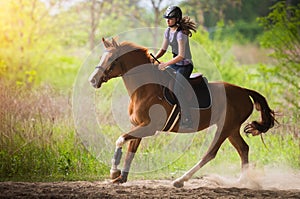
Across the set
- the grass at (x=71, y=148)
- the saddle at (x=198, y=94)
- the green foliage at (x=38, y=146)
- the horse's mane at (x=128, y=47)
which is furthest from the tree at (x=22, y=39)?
the saddle at (x=198, y=94)

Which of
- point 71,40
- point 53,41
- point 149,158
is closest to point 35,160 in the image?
point 149,158

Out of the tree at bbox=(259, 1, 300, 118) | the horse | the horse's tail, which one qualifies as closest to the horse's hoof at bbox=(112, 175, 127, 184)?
the horse

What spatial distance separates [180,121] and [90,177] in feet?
5.64

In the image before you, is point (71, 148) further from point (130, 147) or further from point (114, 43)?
point (114, 43)

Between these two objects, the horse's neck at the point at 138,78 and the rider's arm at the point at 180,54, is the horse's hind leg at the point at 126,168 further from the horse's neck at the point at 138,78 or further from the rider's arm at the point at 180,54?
the rider's arm at the point at 180,54

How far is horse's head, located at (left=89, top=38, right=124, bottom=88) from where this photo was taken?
19.3ft

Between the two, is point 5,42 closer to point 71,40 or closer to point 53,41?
point 53,41

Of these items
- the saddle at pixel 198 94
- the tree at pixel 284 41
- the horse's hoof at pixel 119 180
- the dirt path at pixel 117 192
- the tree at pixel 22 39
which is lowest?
the dirt path at pixel 117 192

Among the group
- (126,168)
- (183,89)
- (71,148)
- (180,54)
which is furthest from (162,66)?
(71,148)

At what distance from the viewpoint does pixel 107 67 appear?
5.93 metres

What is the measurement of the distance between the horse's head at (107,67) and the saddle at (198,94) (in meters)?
0.65

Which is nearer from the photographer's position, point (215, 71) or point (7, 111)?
point (7, 111)

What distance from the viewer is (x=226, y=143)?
9.20 meters

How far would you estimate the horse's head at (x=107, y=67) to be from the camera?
587 centimetres
